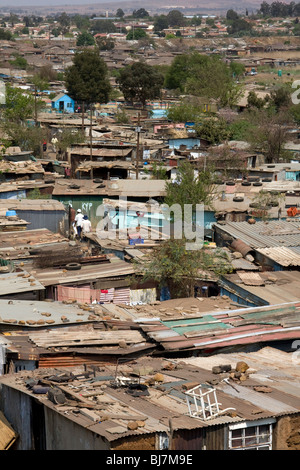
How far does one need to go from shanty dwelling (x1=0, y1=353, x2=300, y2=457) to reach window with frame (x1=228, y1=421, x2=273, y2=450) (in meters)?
0.01

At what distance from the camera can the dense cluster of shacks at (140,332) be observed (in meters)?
8.34

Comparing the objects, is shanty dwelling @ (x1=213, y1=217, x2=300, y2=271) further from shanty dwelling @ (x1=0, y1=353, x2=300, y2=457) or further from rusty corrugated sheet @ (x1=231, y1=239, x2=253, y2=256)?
shanty dwelling @ (x1=0, y1=353, x2=300, y2=457)

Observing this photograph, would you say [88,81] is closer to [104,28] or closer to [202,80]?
[202,80]

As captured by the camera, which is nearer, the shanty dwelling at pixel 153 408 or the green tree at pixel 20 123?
the shanty dwelling at pixel 153 408

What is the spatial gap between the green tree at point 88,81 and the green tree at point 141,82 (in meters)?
1.30

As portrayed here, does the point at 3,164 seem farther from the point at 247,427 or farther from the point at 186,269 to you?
the point at 247,427

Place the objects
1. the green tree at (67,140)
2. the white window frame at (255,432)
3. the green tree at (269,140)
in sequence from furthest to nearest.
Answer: the green tree at (67,140) → the green tree at (269,140) → the white window frame at (255,432)

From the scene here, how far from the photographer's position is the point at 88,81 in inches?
1912

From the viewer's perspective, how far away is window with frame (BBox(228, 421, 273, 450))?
821 cm

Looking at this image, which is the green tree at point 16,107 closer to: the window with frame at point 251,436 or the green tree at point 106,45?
the window with frame at point 251,436

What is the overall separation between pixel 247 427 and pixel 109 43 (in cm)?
9255

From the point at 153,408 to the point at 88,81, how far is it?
41.8m

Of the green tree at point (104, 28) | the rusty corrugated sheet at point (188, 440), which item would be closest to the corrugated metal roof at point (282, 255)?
the rusty corrugated sheet at point (188, 440)

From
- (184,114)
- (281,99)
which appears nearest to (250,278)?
(184,114)
